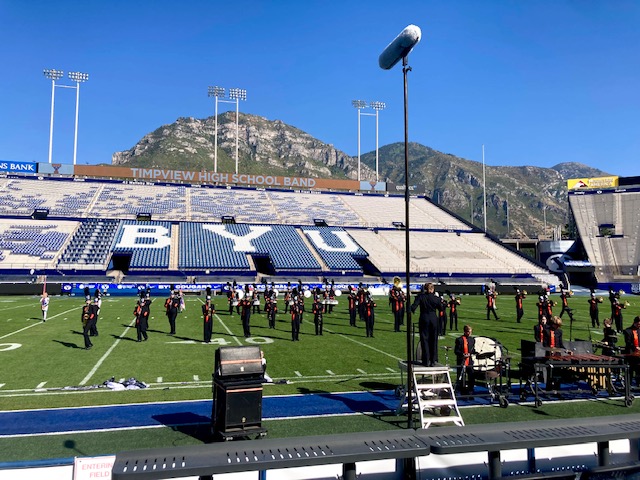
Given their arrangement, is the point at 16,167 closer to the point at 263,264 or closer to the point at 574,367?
the point at 263,264

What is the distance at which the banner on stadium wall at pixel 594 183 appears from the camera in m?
61.2

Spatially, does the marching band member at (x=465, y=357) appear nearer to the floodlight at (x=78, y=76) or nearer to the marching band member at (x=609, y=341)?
the marching band member at (x=609, y=341)

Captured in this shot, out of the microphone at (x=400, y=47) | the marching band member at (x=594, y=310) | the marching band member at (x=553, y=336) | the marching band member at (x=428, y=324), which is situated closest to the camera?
the microphone at (x=400, y=47)

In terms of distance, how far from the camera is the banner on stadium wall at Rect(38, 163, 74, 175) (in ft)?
186

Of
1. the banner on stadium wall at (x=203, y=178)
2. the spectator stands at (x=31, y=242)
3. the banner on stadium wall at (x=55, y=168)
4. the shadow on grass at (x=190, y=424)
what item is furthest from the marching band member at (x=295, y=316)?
the banner on stadium wall at (x=55, y=168)

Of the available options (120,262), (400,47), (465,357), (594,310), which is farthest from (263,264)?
(400,47)

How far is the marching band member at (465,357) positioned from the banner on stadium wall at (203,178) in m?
54.3

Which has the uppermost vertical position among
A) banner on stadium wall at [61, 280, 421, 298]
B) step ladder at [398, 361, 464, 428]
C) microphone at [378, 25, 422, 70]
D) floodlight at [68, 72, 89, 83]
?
floodlight at [68, 72, 89, 83]

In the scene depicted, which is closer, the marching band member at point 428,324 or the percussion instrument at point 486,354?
the marching band member at point 428,324

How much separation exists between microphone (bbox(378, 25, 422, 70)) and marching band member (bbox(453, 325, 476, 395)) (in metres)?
5.30

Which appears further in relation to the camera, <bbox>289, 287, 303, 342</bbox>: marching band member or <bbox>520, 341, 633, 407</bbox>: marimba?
<bbox>289, 287, 303, 342</bbox>: marching band member

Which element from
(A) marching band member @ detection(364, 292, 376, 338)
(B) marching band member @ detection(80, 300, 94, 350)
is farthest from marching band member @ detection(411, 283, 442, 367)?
(B) marching band member @ detection(80, 300, 94, 350)

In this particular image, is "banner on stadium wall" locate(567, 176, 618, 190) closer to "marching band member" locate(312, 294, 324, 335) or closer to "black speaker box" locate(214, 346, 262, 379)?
"marching band member" locate(312, 294, 324, 335)

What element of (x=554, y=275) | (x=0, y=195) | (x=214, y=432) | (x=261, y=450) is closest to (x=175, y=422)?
(x=214, y=432)
